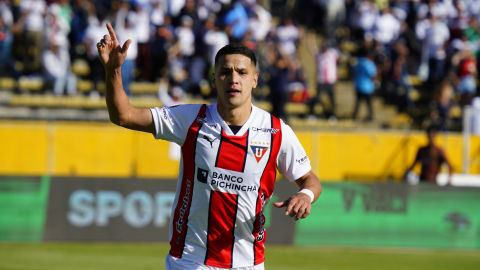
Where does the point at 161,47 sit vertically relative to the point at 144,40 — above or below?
below

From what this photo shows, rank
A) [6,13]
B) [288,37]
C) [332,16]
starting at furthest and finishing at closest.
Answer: [332,16]
[288,37]
[6,13]

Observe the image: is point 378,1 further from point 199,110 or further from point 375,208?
point 199,110

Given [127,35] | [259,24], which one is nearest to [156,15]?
[127,35]

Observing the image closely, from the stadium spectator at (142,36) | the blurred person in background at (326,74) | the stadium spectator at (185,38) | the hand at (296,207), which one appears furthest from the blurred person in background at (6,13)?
the hand at (296,207)

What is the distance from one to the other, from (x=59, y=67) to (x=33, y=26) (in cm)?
119

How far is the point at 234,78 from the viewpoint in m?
4.71

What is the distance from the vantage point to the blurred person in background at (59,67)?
16.2 metres

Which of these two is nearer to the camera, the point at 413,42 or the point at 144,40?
the point at 144,40

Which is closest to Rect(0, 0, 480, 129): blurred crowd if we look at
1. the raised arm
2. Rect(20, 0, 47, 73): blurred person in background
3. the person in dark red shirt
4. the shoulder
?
Rect(20, 0, 47, 73): blurred person in background

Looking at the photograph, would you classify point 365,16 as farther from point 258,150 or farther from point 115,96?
point 115,96

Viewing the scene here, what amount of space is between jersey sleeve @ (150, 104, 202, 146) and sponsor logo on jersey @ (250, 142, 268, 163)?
50 cm

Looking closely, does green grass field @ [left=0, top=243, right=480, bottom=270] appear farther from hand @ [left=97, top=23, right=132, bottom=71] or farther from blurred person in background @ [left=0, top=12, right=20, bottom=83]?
hand @ [left=97, top=23, right=132, bottom=71]

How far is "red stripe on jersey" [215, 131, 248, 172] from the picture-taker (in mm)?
4797

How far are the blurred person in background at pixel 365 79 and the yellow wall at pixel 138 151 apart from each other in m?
1.94
